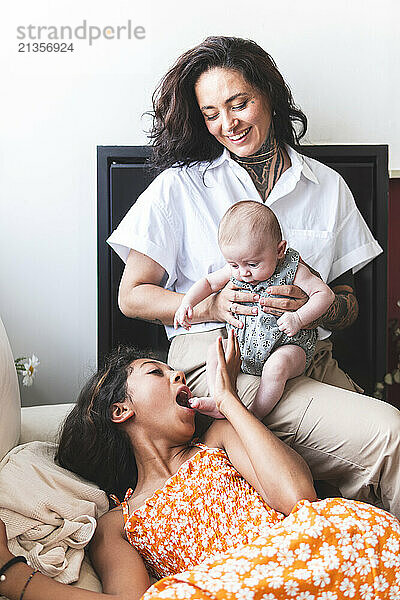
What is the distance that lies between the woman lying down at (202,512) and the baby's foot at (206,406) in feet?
0.05

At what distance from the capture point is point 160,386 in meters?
1.39

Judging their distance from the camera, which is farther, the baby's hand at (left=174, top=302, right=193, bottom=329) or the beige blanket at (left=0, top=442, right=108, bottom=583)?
the baby's hand at (left=174, top=302, right=193, bottom=329)

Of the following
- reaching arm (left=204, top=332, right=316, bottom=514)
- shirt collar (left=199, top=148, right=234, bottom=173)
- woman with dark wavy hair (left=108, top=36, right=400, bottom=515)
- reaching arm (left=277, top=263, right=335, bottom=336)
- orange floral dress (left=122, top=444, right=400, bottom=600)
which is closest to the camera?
orange floral dress (left=122, top=444, right=400, bottom=600)

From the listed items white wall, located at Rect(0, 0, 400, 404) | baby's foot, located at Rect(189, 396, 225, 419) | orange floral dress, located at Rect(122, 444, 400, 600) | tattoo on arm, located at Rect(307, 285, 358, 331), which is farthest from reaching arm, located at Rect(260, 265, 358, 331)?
white wall, located at Rect(0, 0, 400, 404)

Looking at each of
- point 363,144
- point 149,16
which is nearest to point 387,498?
point 363,144

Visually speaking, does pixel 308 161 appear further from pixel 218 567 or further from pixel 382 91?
pixel 218 567

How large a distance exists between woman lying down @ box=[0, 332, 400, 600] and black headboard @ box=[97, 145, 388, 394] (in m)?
0.23

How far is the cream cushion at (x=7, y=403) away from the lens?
4.45ft

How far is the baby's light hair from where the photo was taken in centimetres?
139

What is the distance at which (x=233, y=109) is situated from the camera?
1.58 metres

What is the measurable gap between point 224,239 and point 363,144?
0.66 metres

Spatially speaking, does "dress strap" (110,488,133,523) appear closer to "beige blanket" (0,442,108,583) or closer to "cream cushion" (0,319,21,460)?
"beige blanket" (0,442,108,583)

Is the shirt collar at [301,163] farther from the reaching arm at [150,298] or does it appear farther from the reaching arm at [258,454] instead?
the reaching arm at [258,454]

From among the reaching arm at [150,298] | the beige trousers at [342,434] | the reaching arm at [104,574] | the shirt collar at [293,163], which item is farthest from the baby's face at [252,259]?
the reaching arm at [104,574]
